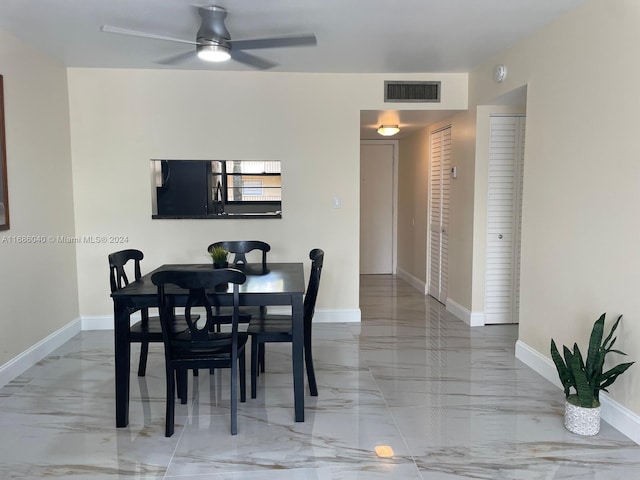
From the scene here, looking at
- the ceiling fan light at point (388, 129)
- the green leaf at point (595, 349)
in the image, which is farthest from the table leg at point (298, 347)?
the ceiling fan light at point (388, 129)

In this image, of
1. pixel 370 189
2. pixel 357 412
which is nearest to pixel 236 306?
pixel 357 412

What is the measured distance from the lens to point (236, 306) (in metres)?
2.44

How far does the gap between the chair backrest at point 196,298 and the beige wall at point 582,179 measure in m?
1.96

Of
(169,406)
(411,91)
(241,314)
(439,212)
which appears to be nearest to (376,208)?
(439,212)

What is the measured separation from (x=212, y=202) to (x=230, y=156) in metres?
0.46

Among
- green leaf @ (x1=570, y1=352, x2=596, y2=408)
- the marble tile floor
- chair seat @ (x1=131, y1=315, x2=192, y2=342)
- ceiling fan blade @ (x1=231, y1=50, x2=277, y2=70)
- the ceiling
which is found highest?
the ceiling

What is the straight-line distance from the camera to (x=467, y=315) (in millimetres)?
4539

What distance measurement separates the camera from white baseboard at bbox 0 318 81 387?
10.3 feet

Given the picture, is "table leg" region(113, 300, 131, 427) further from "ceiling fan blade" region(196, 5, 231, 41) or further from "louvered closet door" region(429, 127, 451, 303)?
"louvered closet door" region(429, 127, 451, 303)

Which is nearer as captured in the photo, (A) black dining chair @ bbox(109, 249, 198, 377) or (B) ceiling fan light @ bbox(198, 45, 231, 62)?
(A) black dining chair @ bbox(109, 249, 198, 377)

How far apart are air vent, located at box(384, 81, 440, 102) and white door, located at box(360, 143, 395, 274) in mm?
2713

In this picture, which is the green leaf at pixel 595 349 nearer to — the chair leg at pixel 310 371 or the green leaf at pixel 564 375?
the green leaf at pixel 564 375

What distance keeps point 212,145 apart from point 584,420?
11.6ft

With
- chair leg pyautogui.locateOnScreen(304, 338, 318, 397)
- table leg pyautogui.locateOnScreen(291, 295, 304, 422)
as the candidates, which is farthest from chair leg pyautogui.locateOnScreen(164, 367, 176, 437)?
chair leg pyautogui.locateOnScreen(304, 338, 318, 397)
